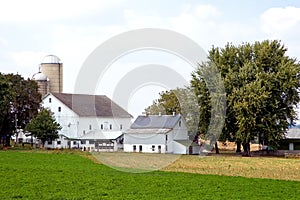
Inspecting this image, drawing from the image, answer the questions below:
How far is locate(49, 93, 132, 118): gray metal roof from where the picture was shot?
90.1m

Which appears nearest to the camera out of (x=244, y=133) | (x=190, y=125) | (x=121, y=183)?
(x=121, y=183)

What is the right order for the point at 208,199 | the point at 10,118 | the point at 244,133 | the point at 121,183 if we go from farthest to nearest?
the point at 10,118, the point at 244,133, the point at 121,183, the point at 208,199

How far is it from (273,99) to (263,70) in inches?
143

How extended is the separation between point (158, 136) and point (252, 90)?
20934mm

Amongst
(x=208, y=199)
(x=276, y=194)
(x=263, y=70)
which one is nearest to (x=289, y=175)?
(x=276, y=194)

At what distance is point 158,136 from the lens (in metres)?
75.1

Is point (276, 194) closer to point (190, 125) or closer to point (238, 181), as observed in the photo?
point (238, 181)

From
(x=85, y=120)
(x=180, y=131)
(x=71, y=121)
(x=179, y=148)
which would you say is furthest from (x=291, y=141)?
(x=71, y=121)

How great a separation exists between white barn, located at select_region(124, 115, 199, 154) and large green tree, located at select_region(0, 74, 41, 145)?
611 inches

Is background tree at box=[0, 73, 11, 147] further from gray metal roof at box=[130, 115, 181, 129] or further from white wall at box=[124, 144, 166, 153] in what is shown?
gray metal roof at box=[130, 115, 181, 129]

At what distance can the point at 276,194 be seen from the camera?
22.7 metres

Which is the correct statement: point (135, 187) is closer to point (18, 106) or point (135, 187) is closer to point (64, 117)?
point (18, 106)

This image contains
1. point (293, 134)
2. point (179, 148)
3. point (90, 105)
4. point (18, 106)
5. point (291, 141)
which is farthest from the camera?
point (90, 105)

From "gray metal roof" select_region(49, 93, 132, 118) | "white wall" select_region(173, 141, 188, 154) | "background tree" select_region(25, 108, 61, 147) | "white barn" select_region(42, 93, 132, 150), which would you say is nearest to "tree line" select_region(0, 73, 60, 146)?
"background tree" select_region(25, 108, 61, 147)
